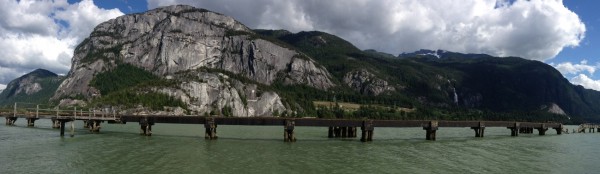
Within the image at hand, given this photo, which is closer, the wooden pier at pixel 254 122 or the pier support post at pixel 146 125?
the wooden pier at pixel 254 122

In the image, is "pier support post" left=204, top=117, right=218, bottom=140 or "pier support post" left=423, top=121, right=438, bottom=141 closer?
"pier support post" left=204, top=117, right=218, bottom=140

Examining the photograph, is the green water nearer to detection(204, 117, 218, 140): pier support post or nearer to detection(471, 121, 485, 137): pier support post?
detection(204, 117, 218, 140): pier support post

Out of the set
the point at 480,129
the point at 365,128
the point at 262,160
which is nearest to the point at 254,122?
the point at 365,128

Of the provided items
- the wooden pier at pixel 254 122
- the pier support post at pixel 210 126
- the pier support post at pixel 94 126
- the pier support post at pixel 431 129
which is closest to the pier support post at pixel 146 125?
the wooden pier at pixel 254 122

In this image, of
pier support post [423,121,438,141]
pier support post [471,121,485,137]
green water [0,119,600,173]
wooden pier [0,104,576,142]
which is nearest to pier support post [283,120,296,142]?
wooden pier [0,104,576,142]

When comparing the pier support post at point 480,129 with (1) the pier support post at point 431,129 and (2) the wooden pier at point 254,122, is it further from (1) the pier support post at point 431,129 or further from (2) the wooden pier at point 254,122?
(1) the pier support post at point 431,129

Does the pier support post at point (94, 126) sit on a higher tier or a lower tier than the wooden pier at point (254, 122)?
lower

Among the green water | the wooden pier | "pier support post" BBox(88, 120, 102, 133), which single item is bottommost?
the green water

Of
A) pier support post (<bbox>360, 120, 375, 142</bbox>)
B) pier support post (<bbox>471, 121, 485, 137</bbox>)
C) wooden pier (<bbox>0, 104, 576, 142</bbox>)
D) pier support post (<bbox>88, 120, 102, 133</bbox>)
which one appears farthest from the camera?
pier support post (<bbox>471, 121, 485, 137</bbox>)

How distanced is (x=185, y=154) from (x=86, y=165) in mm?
10712

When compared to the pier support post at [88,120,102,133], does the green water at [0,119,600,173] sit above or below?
below

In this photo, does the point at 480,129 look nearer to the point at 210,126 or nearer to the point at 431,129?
the point at 431,129

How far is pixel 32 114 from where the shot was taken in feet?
271

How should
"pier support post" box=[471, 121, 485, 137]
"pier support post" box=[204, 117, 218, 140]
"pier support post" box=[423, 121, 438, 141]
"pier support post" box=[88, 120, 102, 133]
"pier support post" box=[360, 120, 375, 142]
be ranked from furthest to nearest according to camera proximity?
"pier support post" box=[471, 121, 485, 137] < "pier support post" box=[88, 120, 102, 133] < "pier support post" box=[423, 121, 438, 141] < "pier support post" box=[360, 120, 375, 142] < "pier support post" box=[204, 117, 218, 140]
